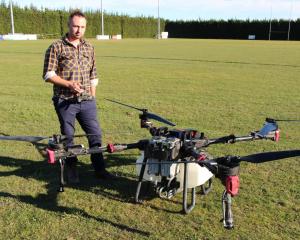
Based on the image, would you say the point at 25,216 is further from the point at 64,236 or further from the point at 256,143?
the point at 256,143

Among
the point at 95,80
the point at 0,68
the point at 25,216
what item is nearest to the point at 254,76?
the point at 0,68

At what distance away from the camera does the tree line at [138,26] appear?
2785 inches

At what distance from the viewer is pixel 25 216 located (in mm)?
5121

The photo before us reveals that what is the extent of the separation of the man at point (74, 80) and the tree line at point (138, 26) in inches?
2585

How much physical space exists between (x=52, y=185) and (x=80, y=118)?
41.8 inches

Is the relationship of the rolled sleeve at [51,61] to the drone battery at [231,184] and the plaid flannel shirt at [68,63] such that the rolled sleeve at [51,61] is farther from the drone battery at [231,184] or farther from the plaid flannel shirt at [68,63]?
the drone battery at [231,184]

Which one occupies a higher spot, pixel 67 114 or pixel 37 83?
pixel 67 114

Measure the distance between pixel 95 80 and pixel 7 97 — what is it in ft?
26.7

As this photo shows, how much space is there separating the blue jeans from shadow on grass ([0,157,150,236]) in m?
0.35

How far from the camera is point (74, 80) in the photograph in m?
5.87

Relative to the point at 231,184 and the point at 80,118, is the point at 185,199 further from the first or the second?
the point at 80,118

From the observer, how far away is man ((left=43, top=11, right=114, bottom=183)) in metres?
5.64

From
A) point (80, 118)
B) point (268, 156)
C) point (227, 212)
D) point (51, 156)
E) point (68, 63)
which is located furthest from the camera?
point (80, 118)

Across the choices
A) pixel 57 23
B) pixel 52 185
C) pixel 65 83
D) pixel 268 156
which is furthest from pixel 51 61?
pixel 57 23
